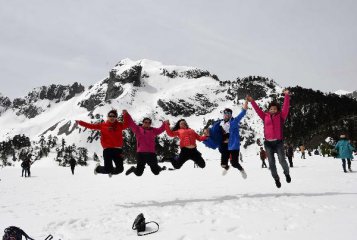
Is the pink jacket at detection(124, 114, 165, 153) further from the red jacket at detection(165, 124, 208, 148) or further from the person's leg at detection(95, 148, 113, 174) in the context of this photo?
the person's leg at detection(95, 148, 113, 174)

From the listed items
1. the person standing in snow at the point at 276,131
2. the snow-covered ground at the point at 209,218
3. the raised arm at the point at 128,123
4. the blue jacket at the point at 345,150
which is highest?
the raised arm at the point at 128,123

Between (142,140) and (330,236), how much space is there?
663 centimetres

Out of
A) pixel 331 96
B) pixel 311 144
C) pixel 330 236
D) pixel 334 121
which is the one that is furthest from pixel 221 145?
pixel 331 96

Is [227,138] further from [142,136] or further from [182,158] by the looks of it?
[142,136]

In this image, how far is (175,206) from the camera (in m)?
8.80

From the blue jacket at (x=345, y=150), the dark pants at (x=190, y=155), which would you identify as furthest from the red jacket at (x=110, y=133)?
the blue jacket at (x=345, y=150)

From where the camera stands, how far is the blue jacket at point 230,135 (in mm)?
10539

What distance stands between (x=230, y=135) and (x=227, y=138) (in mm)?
371

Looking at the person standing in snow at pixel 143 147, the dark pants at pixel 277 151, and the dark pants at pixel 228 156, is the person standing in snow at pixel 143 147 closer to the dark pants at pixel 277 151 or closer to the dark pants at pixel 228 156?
the dark pants at pixel 228 156

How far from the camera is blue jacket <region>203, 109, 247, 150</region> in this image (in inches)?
415

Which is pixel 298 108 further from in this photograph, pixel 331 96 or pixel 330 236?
pixel 330 236

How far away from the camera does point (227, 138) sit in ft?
36.0

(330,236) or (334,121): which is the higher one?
(334,121)

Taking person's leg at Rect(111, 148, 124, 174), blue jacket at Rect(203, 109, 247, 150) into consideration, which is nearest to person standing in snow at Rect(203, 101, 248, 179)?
blue jacket at Rect(203, 109, 247, 150)
